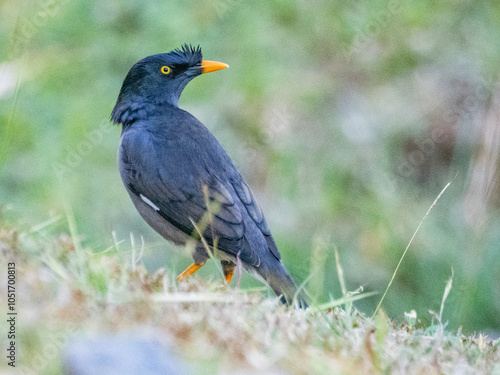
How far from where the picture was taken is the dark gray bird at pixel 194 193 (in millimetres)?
4027

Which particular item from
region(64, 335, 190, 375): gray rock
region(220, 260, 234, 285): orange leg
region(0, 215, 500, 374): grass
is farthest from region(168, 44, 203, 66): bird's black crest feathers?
→ region(64, 335, 190, 375): gray rock

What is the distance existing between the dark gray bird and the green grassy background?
220 cm

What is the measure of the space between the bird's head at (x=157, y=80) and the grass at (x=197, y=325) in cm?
159

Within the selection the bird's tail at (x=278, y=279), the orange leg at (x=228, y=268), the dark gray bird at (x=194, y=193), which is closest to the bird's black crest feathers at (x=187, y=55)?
the dark gray bird at (x=194, y=193)

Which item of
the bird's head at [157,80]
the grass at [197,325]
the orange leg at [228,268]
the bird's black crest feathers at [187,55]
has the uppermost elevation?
the bird's black crest feathers at [187,55]

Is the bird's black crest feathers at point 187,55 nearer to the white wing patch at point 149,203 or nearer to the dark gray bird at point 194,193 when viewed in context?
the dark gray bird at point 194,193

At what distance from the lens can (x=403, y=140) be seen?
7961mm

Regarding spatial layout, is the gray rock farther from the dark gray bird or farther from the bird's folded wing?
the bird's folded wing

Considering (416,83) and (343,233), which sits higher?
(416,83)

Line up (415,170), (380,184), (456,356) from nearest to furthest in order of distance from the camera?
1. (456,356)
2. (380,184)
3. (415,170)

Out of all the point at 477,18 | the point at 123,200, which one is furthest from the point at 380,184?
the point at 123,200

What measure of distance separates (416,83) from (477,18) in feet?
3.38

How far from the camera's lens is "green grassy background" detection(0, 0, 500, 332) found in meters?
6.75

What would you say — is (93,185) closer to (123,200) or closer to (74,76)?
(123,200)
